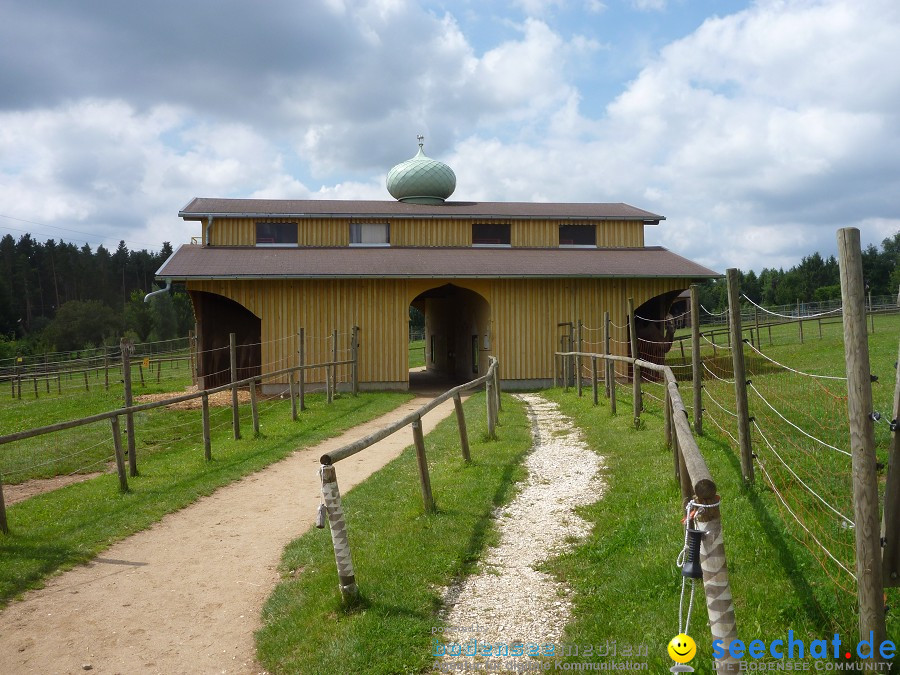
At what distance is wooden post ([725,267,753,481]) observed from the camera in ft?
22.4

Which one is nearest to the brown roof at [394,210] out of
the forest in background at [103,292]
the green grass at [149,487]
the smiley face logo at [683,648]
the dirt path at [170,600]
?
the green grass at [149,487]

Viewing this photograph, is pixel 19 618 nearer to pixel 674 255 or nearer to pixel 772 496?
pixel 772 496

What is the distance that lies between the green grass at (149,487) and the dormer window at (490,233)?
33.5 feet

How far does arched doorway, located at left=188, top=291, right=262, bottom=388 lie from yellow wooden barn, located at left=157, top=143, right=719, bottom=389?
1.9 inches

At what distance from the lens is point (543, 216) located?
26.0 metres

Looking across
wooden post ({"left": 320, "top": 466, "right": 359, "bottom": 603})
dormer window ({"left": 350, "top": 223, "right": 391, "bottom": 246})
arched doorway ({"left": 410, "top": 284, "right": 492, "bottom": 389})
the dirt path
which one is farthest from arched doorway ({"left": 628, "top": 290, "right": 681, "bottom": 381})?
wooden post ({"left": 320, "top": 466, "right": 359, "bottom": 603})

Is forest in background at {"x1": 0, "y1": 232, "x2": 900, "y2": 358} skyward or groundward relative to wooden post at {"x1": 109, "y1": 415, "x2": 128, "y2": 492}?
skyward

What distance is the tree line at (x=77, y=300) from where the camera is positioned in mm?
66625

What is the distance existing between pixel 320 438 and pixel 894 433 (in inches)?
447

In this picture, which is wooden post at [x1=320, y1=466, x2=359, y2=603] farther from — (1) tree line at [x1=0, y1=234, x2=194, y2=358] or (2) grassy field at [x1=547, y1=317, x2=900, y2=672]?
(1) tree line at [x1=0, y1=234, x2=194, y2=358]

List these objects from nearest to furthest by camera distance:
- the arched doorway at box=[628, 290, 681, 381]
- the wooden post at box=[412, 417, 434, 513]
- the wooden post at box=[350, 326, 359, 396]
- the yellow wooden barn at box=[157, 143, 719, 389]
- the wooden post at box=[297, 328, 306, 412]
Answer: the wooden post at box=[412, 417, 434, 513] < the wooden post at box=[297, 328, 306, 412] < the wooden post at box=[350, 326, 359, 396] < the yellow wooden barn at box=[157, 143, 719, 389] < the arched doorway at box=[628, 290, 681, 381]

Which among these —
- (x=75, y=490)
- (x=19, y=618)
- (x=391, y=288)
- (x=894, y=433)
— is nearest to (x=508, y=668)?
(x=894, y=433)

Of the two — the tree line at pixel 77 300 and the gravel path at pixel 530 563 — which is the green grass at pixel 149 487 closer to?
the gravel path at pixel 530 563

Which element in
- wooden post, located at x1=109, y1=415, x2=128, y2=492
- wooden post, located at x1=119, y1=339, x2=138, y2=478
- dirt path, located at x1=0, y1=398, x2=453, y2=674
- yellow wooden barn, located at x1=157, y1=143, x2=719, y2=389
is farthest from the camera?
yellow wooden barn, located at x1=157, y1=143, x2=719, y2=389
